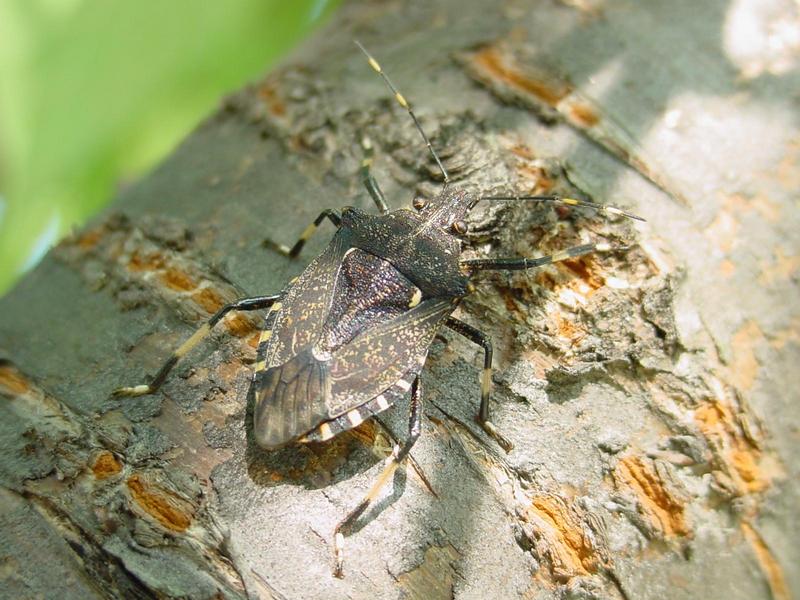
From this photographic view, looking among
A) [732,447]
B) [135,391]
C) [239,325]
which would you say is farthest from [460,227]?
[135,391]

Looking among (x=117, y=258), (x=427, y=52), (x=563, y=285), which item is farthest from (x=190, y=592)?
(x=427, y=52)

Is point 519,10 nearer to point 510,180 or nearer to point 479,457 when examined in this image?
point 510,180

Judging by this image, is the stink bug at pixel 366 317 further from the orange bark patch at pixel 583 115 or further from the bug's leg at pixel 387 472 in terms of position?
the orange bark patch at pixel 583 115

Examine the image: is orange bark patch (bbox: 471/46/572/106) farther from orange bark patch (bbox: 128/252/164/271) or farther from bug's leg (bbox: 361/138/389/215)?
orange bark patch (bbox: 128/252/164/271)

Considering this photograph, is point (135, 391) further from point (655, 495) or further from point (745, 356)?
point (745, 356)

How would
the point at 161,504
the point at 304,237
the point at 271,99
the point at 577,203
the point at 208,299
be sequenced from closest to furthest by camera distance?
the point at 161,504
the point at 208,299
the point at 577,203
the point at 304,237
the point at 271,99

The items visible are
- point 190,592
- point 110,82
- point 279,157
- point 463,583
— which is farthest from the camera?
point 110,82
